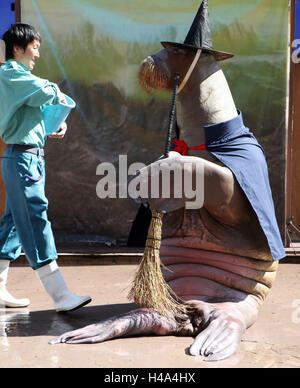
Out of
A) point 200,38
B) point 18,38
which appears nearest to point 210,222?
point 200,38

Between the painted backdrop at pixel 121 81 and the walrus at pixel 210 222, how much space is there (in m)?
2.67

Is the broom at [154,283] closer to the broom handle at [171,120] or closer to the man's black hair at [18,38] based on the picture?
the broom handle at [171,120]

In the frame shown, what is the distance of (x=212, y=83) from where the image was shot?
3439mm

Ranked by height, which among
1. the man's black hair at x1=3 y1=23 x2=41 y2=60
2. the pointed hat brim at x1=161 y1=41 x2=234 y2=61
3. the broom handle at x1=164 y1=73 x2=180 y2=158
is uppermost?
the man's black hair at x1=3 y1=23 x2=41 y2=60

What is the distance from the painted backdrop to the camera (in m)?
6.04

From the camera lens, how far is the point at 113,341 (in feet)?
9.97

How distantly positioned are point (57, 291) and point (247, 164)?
136cm

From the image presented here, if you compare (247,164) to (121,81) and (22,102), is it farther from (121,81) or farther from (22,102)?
(121,81)

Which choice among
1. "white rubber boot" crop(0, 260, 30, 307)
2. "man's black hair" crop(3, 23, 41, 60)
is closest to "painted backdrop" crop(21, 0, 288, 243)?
"white rubber boot" crop(0, 260, 30, 307)

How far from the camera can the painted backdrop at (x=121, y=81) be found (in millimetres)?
6039

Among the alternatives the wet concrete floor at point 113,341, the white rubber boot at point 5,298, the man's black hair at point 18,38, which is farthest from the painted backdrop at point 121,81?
the man's black hair at point 18,38

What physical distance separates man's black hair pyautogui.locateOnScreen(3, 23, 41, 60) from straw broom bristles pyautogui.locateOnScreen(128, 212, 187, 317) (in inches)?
54.2

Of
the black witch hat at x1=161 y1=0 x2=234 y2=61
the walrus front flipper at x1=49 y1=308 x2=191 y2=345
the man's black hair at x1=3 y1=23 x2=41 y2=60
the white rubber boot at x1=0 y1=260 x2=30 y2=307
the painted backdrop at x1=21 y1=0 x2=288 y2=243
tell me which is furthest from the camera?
the painted backdrop at x1=21 y1=0 x2=288 y2=243

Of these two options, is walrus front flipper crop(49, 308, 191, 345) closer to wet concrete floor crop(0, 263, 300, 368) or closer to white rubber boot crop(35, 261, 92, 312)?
wet concrete floor crop(0, 263, 300, 368)
